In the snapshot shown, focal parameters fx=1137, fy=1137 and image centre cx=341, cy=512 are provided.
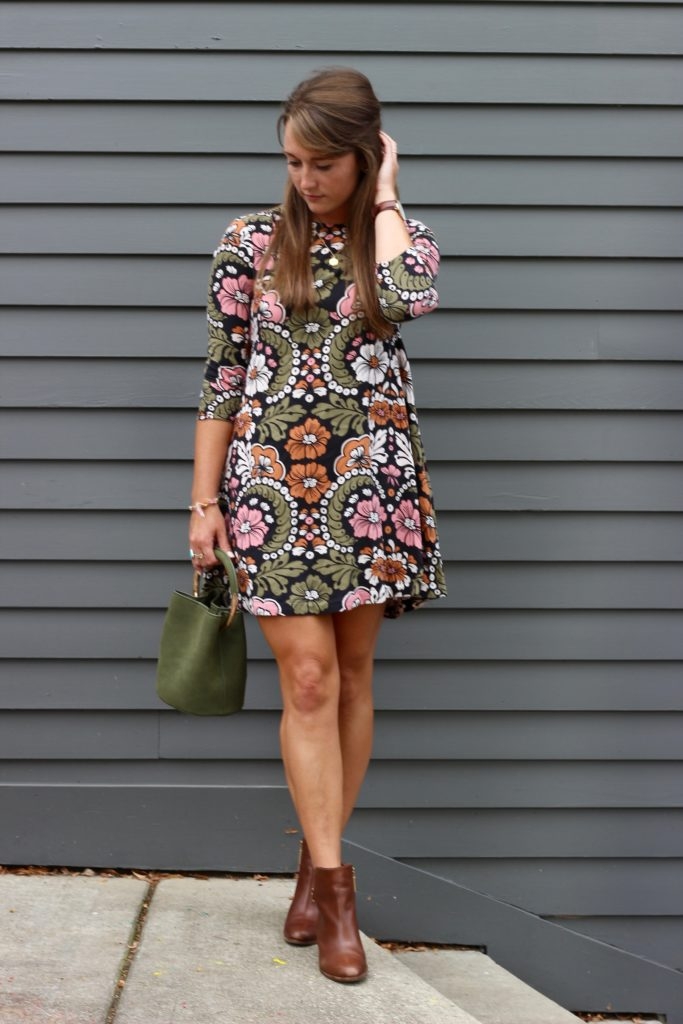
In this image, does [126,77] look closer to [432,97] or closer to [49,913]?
[432,97]

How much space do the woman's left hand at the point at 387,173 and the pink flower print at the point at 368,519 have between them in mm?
653

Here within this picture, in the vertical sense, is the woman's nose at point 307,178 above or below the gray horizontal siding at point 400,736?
above

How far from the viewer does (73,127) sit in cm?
306

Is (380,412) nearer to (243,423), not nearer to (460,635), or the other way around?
(243,423)

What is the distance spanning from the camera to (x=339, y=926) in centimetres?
238

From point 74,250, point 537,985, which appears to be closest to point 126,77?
point 74,250

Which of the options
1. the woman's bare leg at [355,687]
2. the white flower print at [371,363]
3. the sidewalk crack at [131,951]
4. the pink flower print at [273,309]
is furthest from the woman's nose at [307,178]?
the sidewalk crack at [131,951]

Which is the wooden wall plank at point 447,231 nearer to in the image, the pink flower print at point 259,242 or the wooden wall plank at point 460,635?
the pink flower print at point 259,242

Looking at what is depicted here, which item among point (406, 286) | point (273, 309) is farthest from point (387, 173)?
point (273, 309)

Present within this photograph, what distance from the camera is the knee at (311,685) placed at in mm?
2404

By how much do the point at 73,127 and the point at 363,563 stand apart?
4.98 ft

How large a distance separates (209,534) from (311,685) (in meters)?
0.41

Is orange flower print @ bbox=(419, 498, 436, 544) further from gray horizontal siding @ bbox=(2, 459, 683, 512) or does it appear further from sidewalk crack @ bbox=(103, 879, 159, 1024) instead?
sidewalk crack @ bbox=(103, 879, 159, 1024)

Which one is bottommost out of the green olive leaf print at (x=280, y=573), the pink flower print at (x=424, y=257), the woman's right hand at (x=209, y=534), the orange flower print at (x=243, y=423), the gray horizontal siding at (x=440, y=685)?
the gray horizontal siding at (x=440, y=685)
